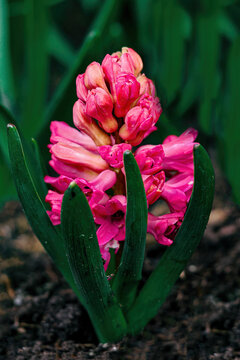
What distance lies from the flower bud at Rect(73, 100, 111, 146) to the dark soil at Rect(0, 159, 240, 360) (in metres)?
0.38

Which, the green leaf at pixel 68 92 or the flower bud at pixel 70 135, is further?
the green leaf at pixel 68 92

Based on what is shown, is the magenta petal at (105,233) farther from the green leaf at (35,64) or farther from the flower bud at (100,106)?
the green leaf at (35,64)

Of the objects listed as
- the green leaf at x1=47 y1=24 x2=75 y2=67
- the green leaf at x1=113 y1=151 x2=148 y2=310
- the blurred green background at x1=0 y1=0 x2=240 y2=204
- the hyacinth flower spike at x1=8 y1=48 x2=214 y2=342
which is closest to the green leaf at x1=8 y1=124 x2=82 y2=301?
the hyacinth flower spike at x1=8 y1=48 x2=214 y2=342

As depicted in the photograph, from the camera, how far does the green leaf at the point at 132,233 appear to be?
1.82 ft

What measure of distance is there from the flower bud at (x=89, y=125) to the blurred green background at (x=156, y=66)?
362mm

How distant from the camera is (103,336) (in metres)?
0.76

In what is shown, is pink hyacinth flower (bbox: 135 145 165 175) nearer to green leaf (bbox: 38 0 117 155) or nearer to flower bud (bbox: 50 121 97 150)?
flower bud (bbox: 50 121 97 150)

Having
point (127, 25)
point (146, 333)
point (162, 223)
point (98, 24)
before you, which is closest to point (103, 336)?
point (146, 333)

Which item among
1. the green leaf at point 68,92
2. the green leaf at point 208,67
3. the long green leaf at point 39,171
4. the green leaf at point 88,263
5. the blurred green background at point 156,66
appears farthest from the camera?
the green leaf at point 208,67

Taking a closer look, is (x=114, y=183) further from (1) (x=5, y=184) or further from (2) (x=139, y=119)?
(1) (x=5, y=184)

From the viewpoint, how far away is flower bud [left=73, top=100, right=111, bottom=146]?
628 mm

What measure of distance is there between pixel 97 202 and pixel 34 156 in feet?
0.68

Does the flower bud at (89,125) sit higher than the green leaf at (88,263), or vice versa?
the flower bud at (89,125)

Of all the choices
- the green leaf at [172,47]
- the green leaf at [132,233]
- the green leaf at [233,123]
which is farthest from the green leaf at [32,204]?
the green leaf at [172,47]
